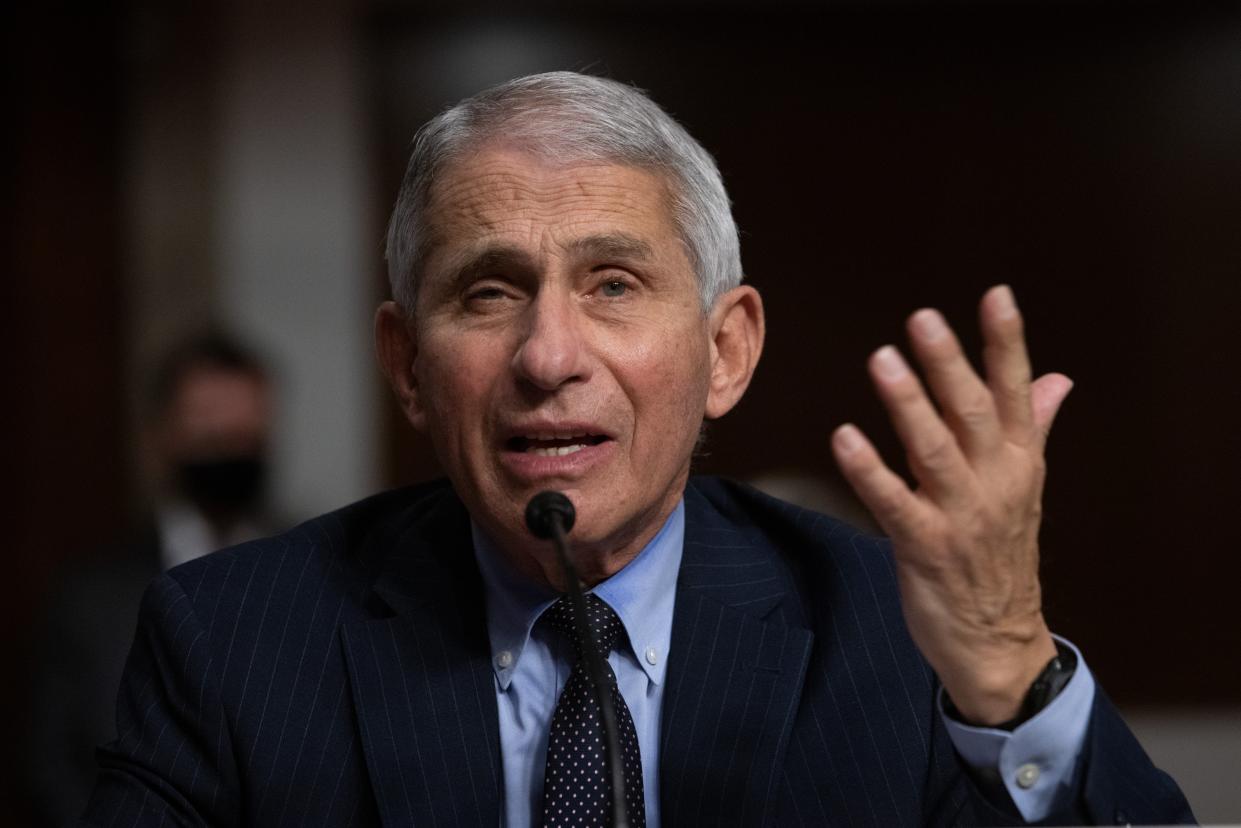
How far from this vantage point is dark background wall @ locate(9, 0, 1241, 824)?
4.79 metres

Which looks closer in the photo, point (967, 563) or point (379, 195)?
point (967, 563)

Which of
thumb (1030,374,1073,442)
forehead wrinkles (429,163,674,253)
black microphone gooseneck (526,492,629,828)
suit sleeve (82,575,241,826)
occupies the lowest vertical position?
suit sleeve (82,575,241,826)

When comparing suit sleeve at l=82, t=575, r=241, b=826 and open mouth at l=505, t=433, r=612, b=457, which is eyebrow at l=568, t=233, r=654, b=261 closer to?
open mouth at l=505, t=433, r=612, b=457

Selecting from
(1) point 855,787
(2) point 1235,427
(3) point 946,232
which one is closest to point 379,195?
(3) point 946,232

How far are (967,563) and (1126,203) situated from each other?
3925 mm

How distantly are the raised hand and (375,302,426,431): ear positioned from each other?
682mm

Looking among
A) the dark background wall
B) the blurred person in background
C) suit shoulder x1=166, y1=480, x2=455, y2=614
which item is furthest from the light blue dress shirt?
the dark background wall

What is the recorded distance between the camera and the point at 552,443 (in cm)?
158

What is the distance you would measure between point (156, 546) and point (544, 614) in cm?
210

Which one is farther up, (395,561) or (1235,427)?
(395,561)

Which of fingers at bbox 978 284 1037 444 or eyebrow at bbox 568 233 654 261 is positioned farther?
eyebrow at bbox 568 233 654 261

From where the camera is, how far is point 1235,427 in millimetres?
4898

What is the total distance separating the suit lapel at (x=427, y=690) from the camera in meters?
1.59

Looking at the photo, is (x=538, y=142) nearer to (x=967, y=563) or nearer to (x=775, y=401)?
(x=967, y=563)
